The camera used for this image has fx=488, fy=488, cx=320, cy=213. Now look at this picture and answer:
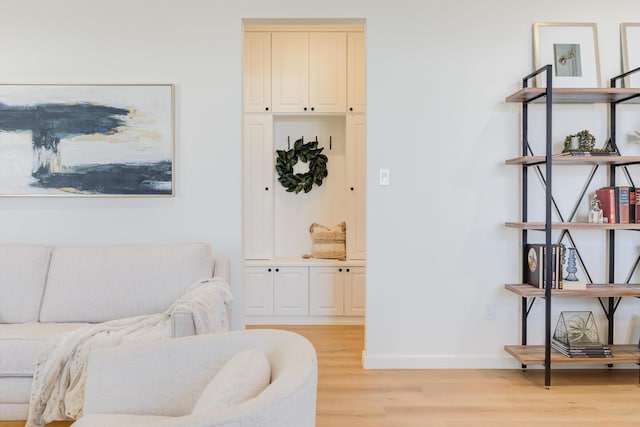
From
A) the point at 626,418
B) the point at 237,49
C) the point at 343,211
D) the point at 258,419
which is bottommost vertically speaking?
the point at 626,418

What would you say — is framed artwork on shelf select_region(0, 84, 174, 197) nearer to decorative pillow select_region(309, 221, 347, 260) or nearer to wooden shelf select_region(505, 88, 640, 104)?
decorative pillow select_region(309, 221, 347, 260)

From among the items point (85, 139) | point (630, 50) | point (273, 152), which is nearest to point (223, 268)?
point (85, 139)

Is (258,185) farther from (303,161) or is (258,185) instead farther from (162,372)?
(162,372)

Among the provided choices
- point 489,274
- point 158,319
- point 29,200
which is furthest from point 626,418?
point 29,200

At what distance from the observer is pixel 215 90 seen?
3150 mm

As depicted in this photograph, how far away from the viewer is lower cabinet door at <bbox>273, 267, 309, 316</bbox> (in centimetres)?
428

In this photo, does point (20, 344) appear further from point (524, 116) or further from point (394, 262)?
point (524, 116)

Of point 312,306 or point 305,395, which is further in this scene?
point 312,306

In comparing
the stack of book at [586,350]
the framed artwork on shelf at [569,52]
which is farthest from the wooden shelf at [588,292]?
the framed artwork on shelf at [569,52]

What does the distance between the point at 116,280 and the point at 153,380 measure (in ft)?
4.39

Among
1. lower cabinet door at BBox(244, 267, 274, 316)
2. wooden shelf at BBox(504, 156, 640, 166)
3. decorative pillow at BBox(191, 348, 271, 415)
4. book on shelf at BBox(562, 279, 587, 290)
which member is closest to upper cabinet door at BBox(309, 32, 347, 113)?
lower cabinet door at BBox(244, 267, 274, 316)

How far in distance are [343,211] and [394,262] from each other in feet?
4.82

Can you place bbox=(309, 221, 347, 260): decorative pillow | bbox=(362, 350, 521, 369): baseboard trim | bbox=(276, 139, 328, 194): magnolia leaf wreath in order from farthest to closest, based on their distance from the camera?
bbox=(276, 139, 328, 194): magnolia leaf wreath < bbox=(309, 221, 347, 260): decorative pillow < bbox=(362, 350, 521, 369): baseboard trim

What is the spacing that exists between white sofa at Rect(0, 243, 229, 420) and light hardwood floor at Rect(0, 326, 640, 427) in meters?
0.57
